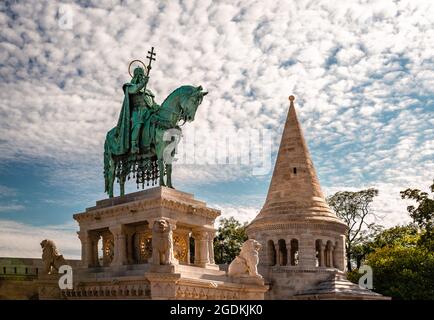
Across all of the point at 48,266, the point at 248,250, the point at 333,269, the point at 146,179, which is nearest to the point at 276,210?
the point at 333,269

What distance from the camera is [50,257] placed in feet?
73.6

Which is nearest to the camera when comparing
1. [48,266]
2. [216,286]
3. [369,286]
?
[216,286]

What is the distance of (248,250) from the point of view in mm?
23078

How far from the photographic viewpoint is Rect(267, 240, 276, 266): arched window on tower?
2947 centimetres

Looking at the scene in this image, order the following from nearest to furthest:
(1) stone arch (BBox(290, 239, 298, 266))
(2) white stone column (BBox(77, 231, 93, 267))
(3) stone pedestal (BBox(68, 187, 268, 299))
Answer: (3) stone pedestal (BBox(68, 187, 268, 299)) → (2) white stone column (BBox(77, 231, 93, 267)) → (1) stone arch (BBox(290, 239, 298, 266))

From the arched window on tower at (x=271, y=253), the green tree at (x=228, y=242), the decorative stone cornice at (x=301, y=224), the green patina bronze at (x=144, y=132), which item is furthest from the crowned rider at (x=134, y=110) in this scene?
the green tree at (x=228, y=242)

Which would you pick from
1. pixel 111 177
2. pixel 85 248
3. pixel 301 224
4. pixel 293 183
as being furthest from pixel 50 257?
pixel 293 183

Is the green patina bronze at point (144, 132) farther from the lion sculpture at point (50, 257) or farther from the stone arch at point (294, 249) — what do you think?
the stone arch at point (294, 249)

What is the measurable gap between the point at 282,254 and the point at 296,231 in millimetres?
1970

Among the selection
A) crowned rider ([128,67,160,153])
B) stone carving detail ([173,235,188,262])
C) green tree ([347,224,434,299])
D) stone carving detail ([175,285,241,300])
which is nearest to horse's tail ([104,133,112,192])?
crowned rider ([128,67,160,153])

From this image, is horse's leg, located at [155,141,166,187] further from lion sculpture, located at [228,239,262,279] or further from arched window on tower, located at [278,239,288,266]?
arched window on tower, located at [278,239,288,266]

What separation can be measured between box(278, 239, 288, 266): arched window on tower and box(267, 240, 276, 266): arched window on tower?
Answer: 31cm
